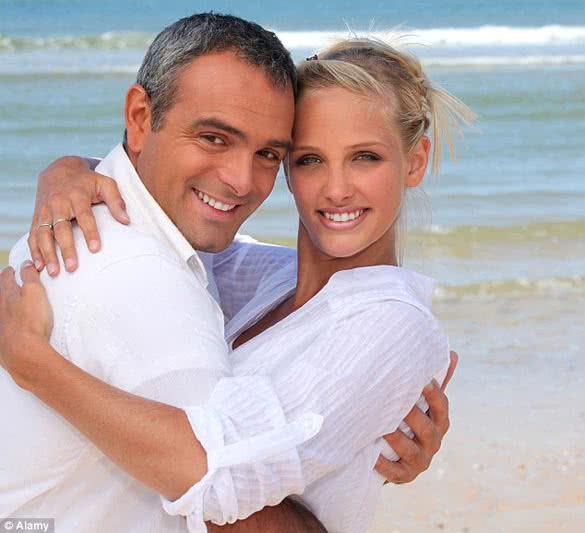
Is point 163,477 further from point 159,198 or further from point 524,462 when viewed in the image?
point 524,462

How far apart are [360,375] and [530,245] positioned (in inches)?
250

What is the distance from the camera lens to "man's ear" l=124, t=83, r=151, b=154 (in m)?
2.66

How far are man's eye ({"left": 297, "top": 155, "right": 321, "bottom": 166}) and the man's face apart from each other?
11 centimetres

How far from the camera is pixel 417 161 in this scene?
117 inches

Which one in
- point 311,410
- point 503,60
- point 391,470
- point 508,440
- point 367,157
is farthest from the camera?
point 503,60

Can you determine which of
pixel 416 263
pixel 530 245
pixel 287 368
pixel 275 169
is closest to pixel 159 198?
pixel 275 169

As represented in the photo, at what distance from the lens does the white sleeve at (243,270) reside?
3240 millimetres

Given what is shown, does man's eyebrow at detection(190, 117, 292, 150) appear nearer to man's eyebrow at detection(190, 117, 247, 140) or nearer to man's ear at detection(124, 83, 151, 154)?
man's eyebrow at detection(190, 117, 247, 140)

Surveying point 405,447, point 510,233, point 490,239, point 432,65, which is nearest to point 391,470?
point 405,447

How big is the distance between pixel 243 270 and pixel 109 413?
1.20 meters

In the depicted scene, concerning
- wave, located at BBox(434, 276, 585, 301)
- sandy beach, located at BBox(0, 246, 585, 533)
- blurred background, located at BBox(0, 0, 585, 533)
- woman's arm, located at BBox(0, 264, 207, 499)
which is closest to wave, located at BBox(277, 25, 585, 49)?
blurred background, located at BBox(0, 0, 585, 533)

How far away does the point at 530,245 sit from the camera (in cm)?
842

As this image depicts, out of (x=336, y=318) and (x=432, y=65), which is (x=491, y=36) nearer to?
(x=432, y=65)

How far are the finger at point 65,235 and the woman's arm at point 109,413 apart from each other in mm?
82
